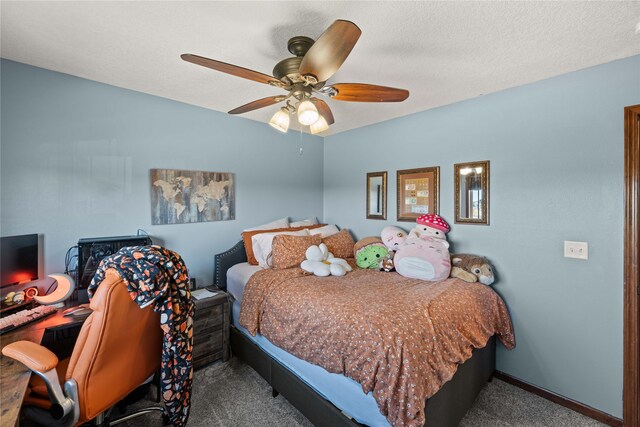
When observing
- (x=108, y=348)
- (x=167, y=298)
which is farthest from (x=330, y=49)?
(x=108, y=348)

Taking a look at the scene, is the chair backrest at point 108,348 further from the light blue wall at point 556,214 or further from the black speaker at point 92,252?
the light blue wall at point 556,214

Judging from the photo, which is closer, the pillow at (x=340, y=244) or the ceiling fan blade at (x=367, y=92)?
the ceiling fan blade at (x=367, y=92)

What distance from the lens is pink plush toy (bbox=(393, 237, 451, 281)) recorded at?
223 cm

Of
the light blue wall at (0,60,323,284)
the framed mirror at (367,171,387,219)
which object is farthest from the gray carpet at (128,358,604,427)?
the framed mirror at (367,171,387,219)

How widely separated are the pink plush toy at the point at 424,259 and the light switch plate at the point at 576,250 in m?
0.79

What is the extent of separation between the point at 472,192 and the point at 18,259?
3.40 metres

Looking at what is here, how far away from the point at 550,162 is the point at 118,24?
9.63ft

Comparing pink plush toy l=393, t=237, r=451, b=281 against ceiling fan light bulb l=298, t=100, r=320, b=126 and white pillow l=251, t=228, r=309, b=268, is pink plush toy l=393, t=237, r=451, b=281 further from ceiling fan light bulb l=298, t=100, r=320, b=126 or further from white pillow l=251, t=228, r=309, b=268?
ceiling fan light bulb l=298, t=100, r=320, b=126

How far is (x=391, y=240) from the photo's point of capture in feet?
9.26

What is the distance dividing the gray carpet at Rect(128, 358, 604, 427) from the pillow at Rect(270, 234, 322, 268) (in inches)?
37.8

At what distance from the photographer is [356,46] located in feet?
5.41

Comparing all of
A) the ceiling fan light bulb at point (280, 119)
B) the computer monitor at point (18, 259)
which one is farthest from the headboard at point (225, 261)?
the ceiling fan light bulb at point (280, 119)

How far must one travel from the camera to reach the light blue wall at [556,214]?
1839 millimetres

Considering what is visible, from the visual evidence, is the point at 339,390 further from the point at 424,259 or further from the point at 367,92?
the point at 367,92
